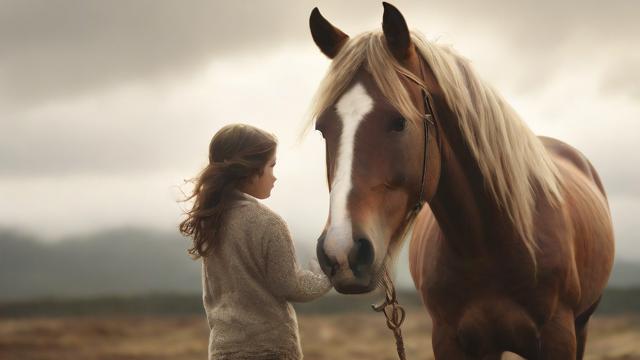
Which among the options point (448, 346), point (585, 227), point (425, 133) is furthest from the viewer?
point (585, 227)

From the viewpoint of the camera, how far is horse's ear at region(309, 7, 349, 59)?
2732 mm

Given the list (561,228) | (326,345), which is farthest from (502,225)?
(326,345)

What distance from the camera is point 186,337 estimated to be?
15695 millimetres

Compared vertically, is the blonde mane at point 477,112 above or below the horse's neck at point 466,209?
above

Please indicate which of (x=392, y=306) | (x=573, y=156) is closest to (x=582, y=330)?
(x=573, y=156)

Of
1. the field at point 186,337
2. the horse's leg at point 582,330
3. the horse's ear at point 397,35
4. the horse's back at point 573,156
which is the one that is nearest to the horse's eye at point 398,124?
the horse's ear at point 397,35

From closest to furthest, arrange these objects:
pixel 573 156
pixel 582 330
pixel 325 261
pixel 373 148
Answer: pixel 325 261 < pixel 373 148 < pixel 582 330 < pixel 573 156

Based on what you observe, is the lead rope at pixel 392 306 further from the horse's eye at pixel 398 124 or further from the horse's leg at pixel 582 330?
the horse's leg at pixel 582 330

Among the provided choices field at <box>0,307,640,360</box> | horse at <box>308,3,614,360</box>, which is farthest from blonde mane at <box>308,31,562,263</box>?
field at <box>0,307,640,360</box>

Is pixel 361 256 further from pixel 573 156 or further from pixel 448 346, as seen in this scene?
pixel 573 156

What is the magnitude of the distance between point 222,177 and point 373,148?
72 cm

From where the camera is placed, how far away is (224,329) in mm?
2670

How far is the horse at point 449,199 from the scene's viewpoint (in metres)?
2.26

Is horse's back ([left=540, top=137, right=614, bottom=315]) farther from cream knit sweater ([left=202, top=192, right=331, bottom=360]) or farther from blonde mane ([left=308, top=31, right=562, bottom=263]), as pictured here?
cream knit sweater ([left=202, top=192, right=331, bottom=360])
